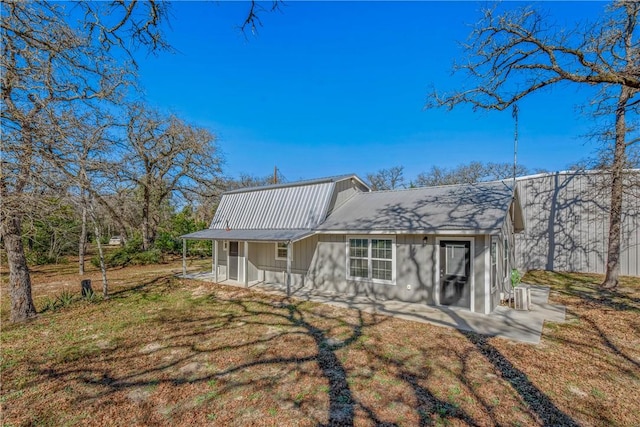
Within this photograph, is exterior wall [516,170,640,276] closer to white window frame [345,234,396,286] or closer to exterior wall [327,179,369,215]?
exterior wall [327,179,369,215]

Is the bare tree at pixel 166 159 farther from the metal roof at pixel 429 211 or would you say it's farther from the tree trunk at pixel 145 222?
the metal roof at pixel 429 211

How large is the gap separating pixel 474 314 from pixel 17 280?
1136 centimetres

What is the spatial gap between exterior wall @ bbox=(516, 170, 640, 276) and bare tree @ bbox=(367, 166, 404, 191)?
82.6 ft

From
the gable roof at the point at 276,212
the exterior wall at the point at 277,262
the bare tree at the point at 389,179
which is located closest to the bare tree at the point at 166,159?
the gable roof at the point at 276,212

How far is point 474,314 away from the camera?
7230mm

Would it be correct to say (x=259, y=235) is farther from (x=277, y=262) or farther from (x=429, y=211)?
(x=429, y=211)

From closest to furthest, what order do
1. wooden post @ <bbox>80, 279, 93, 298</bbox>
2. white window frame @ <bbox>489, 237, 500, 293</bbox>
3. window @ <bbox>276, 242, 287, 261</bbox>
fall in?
1. white window frame @ <bbox>489, 237, 500, 293</bbox>
2. wooden post @ <bbox>80, 279, 93, 298</bbox>
3. window @ <bbox>276, 242, 287, 261</bbox>

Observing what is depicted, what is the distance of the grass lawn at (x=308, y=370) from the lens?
140 inches

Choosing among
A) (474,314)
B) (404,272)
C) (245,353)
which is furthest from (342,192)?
(245,353)

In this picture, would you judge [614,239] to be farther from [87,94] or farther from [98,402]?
[87,94]

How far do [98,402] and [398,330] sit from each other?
522 centimetres

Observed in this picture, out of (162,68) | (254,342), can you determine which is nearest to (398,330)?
(254,342)

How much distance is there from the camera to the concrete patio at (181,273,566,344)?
20.4 ft

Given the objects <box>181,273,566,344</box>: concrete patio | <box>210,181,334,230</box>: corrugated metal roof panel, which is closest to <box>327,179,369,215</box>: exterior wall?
<box>210,181,334,230</box>: corrugated metal roof panel
